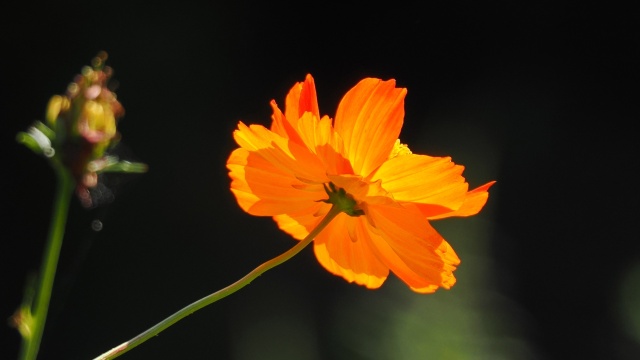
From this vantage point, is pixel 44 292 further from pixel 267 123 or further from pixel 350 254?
pixel 267 123

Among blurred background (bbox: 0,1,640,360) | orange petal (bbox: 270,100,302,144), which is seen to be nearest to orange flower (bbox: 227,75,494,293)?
orange petal (bbox: 270,100,302,144)

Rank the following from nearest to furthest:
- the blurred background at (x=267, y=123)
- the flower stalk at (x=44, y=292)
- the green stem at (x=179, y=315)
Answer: the green stem at (x=179, y=315) < the flower stalk at (x=44, y=292) < the blurred background at (x=267, y=123)

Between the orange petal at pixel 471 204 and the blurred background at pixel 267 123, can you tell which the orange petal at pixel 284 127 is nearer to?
the orange petal at pixel 471 204

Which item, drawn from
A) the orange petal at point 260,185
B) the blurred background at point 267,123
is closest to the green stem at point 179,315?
the orange petal at point 260,185

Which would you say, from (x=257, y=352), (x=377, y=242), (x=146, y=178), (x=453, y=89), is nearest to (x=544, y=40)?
(x=453, y=89)

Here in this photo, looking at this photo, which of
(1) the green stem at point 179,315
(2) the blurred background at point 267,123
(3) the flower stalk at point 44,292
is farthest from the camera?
(2) the blurred background at point 267,123

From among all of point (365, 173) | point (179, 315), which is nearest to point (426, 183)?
point (365, 173)

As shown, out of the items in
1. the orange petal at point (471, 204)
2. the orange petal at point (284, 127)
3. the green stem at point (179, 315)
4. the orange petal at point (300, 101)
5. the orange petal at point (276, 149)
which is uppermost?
the orange petal at point (300, 101)

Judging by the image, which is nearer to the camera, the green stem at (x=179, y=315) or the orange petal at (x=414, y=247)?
the green stem at (x=179, y=315)
